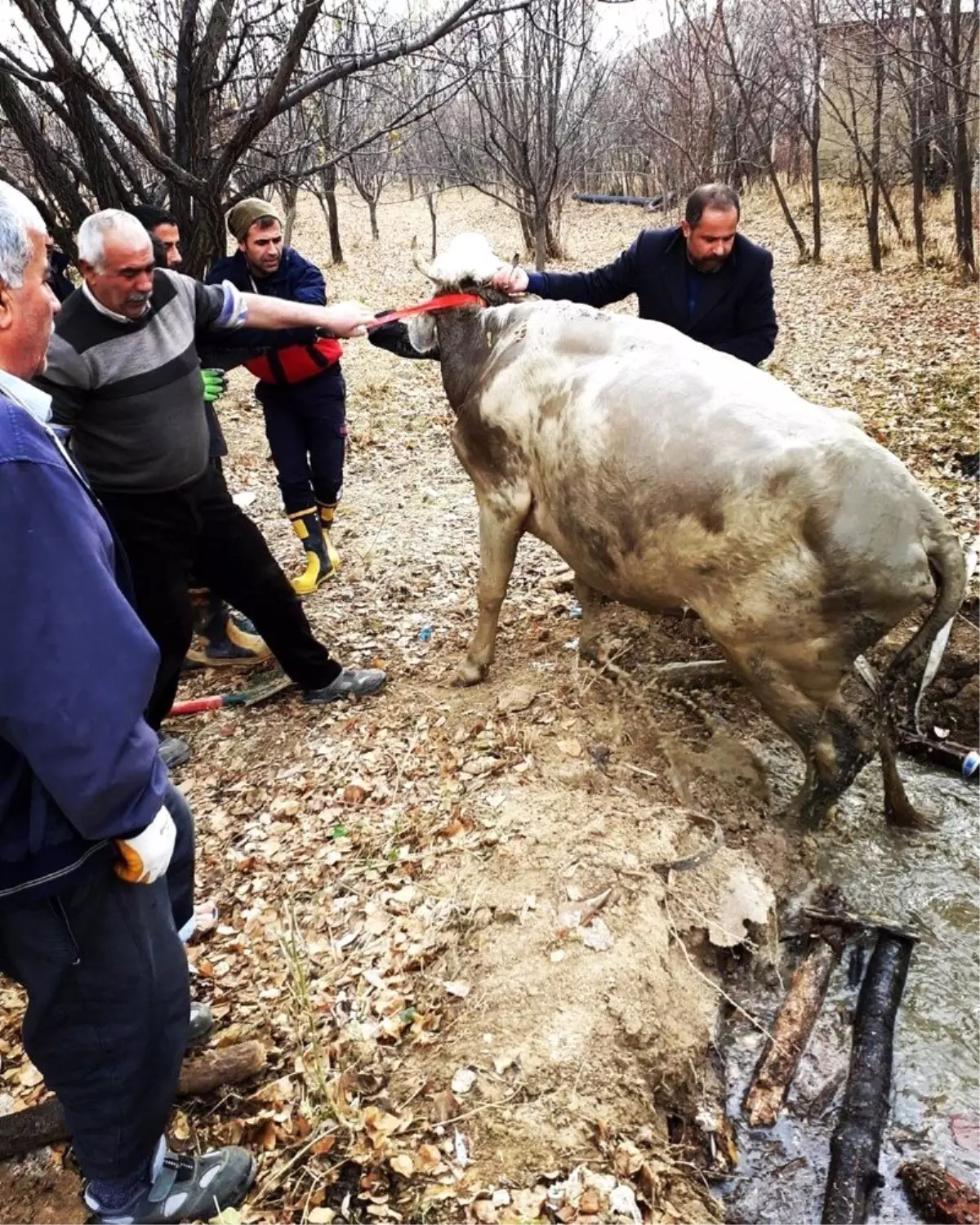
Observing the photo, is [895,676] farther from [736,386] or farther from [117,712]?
[117,712]

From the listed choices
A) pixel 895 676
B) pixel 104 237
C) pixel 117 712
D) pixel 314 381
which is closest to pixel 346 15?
pixel 314 381

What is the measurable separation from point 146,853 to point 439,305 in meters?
3.55

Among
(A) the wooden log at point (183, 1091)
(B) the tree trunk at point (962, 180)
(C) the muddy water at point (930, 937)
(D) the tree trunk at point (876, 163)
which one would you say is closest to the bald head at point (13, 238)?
(A) the wooden log at point (183, 1091)

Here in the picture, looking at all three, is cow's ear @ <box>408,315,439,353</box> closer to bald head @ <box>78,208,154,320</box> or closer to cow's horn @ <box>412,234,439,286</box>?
cow's horn @ <box>412,234,439,286</box>

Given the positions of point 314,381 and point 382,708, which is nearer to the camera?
point 382,708

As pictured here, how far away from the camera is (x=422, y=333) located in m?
4.91

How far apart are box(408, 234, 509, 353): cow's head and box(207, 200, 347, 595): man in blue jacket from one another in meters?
1.09

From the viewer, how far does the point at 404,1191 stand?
2590 millimetres

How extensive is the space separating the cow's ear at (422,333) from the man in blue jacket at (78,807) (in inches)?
120

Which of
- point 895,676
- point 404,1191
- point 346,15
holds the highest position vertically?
Result: point 346,15

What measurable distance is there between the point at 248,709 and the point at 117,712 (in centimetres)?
367

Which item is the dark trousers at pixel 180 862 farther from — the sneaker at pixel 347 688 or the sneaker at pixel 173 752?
the sneaker at pixel 347 688

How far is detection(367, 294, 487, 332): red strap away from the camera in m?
4.73

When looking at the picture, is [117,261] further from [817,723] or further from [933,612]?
[933,612]
